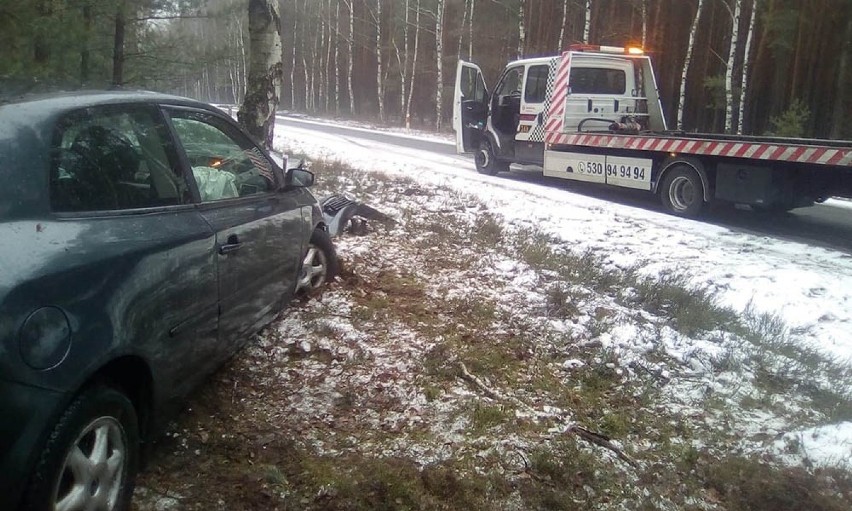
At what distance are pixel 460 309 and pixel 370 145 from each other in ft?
57.6

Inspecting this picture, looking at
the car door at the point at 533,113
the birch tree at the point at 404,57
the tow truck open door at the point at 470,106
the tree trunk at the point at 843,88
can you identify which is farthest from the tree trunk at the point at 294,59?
the car door at the point at 533,113

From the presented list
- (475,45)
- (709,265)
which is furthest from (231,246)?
(475,45)

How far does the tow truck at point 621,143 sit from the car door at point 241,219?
747 cm

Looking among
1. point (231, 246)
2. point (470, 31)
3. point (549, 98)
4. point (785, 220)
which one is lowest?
point (785, 220)

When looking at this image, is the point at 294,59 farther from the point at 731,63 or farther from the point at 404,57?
the point at 731,63

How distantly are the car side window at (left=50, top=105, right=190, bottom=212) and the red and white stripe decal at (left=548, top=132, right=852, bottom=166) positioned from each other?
8382 millimetres

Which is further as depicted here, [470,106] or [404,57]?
[404,57]

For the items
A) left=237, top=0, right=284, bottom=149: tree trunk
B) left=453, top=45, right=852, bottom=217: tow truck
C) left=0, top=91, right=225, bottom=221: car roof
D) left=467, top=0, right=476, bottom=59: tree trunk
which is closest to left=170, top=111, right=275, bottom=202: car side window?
left=0, top=91, right=225, bottom=221: car roof

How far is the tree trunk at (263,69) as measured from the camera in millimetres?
8625

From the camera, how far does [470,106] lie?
15883 millimetres

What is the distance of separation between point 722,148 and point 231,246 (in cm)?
858

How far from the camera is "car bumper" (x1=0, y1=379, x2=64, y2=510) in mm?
2213

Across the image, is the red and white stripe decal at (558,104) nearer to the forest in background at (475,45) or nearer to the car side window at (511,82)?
the car side window at (511,82)

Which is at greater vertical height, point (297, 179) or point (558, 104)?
point (558, 104)
